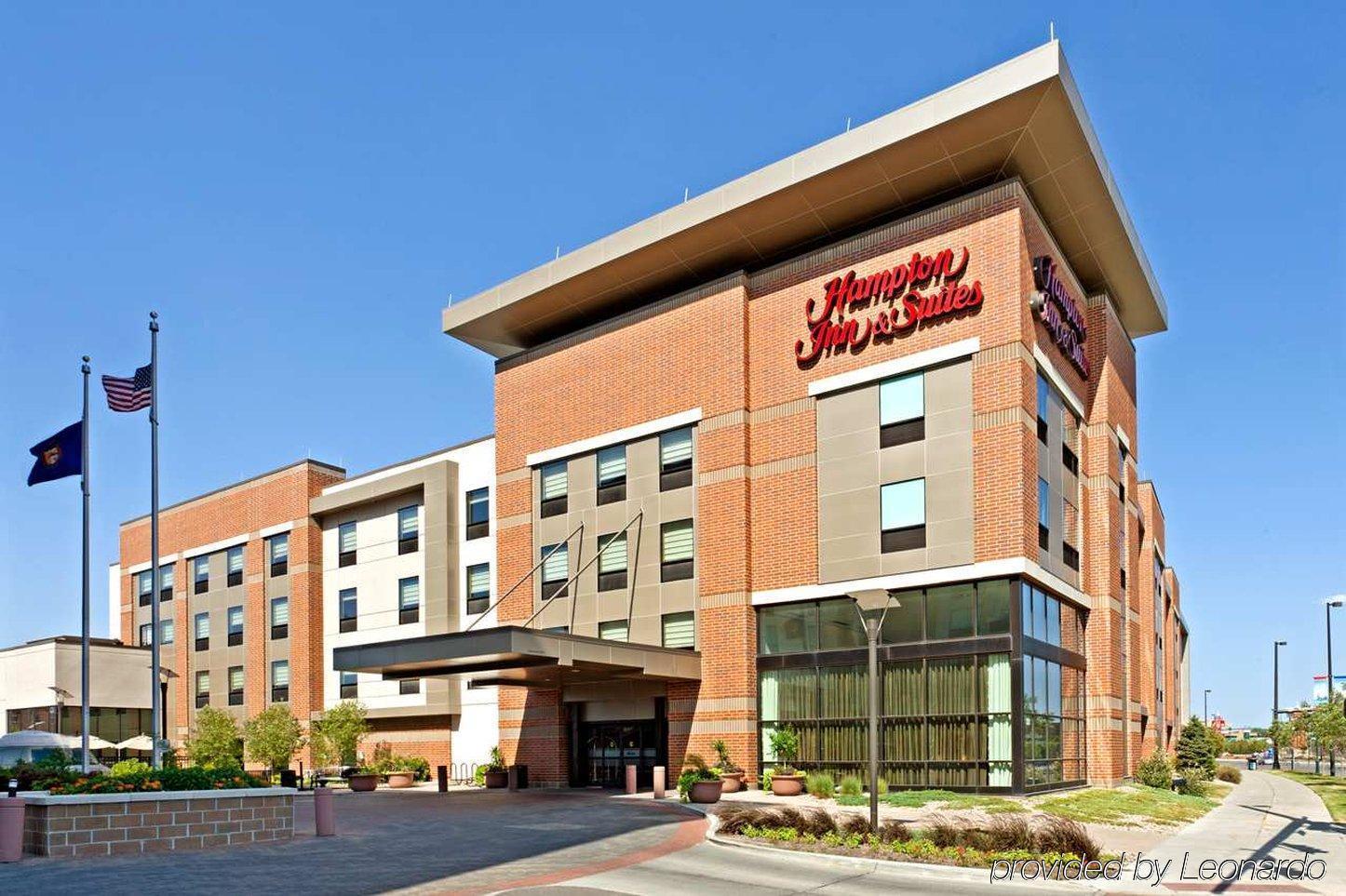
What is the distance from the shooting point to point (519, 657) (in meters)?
34.3

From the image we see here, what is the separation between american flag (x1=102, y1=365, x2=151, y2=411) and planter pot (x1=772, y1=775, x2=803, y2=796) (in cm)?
2030

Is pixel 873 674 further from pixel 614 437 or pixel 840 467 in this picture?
pixel 614 437

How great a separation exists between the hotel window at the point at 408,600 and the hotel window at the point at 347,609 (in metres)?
3.47

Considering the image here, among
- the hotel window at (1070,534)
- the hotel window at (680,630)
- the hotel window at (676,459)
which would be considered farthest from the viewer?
the hotel window at (676,459)

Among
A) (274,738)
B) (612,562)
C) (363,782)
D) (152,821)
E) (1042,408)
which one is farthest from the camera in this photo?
(274,738)

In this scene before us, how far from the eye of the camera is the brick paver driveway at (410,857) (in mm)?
18234

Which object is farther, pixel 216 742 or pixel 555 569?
pixel 216 742

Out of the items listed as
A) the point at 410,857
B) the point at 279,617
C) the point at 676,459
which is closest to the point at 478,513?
the point at 676,459

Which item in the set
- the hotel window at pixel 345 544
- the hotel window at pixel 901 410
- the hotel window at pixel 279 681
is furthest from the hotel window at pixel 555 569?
the hotel window at pixel 279 681

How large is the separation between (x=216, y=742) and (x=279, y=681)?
406cm

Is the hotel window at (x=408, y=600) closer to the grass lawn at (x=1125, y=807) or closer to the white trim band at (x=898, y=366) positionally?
the white trim band at (x=898, y=366)

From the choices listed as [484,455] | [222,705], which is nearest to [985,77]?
[484,455]

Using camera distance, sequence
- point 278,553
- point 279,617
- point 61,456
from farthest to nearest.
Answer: point 278,553 < point 279,617 < point 61,456

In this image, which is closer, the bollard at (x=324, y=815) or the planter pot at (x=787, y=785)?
the bollard at (x=324, y=815)
